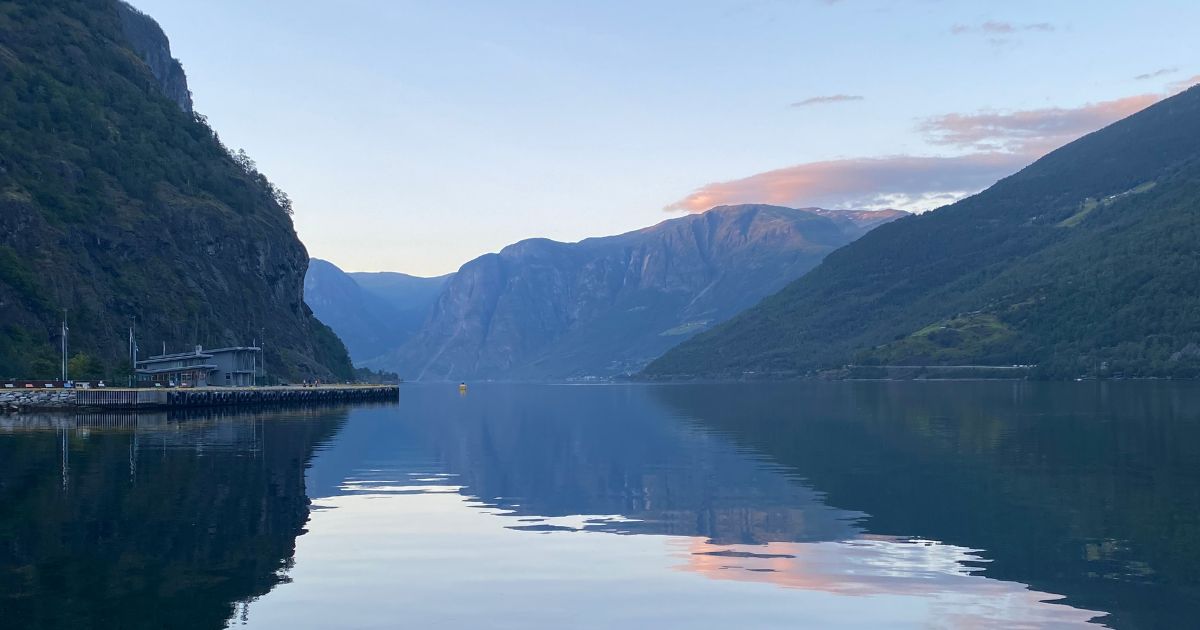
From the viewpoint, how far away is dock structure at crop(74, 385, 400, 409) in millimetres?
139750

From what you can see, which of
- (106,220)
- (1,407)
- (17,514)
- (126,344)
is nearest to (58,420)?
(1,407)

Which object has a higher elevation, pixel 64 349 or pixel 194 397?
pixel 64 349

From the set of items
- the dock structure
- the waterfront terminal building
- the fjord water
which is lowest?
the fjord water

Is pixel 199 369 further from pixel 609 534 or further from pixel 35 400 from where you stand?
pixel 609 534

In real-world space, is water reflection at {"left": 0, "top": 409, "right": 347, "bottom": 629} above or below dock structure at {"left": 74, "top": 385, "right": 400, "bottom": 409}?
below

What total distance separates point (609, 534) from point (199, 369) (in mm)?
143378

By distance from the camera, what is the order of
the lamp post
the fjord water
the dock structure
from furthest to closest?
the lamp post < the dock structure < the fjord water

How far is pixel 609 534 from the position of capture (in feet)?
145

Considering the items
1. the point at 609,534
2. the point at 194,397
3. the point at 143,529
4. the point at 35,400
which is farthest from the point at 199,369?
the point at 609,534

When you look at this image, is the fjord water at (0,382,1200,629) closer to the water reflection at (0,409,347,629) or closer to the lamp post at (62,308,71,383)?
the water reflection at (0,409,347,629)

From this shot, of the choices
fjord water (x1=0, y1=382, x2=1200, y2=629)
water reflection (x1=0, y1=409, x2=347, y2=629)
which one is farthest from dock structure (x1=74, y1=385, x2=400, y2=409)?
water reflection (x1=0, y1=409, x2=347, y2=629)

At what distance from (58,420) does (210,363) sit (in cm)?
5651

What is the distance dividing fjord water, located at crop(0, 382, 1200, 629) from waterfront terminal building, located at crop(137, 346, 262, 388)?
83183mm

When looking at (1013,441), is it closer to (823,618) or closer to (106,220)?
(823,618)
